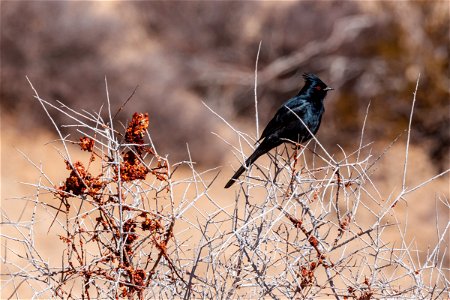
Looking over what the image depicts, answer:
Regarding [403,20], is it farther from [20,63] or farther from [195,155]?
[20,63]

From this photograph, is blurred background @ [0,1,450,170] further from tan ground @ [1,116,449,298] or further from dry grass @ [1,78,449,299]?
dry grass @ [1,78,449,299]

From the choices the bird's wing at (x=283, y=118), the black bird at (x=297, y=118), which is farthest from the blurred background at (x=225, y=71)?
the bird's wing at (x=283, y=118)

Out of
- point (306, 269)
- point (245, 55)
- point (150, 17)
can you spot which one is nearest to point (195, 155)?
point (245, 55)

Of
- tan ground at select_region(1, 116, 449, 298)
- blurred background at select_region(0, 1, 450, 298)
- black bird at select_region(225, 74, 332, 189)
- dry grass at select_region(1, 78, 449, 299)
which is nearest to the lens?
dry grass at select_region(1, 78, 449, 299)

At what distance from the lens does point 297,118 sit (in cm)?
602

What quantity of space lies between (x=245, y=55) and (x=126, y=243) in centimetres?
1896

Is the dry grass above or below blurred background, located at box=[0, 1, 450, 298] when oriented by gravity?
below

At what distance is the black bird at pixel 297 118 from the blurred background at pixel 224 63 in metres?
12.5

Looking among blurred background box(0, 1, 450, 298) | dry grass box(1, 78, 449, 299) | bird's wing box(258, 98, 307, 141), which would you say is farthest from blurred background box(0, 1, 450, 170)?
dry grass box(1, 78, 449, 299)

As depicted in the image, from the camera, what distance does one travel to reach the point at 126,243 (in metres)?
3.64

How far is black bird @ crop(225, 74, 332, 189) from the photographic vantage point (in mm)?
5918

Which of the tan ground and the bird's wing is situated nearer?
the bird's wing

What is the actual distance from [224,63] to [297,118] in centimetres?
1658

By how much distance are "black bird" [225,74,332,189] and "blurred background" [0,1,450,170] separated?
1250cm
